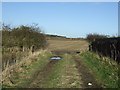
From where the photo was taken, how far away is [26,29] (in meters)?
33.1

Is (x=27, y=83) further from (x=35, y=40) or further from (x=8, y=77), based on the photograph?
(x=35, y=40)

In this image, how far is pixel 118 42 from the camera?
16578 mm

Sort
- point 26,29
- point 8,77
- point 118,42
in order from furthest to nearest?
point 26,29
point 118,42
point 8,77

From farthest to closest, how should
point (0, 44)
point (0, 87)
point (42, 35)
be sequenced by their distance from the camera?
1. point (42, 35)
2. point (0, 44)
3. point (0, 87)

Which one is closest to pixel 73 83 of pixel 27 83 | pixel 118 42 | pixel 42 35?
pixel 27 83

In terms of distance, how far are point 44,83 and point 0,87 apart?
2.05 metres

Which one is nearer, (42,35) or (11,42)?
(11,42)

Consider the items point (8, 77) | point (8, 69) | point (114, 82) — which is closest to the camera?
point (114, 82)

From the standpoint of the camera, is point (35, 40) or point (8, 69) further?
point (35, 40)

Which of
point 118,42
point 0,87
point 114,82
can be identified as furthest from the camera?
point 118,42

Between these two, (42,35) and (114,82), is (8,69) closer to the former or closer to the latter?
(114,82)

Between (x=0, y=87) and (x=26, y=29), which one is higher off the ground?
(x=26, y=29)

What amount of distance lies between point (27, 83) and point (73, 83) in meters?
2.17

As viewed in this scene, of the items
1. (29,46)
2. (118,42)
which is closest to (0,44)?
(29,46)
